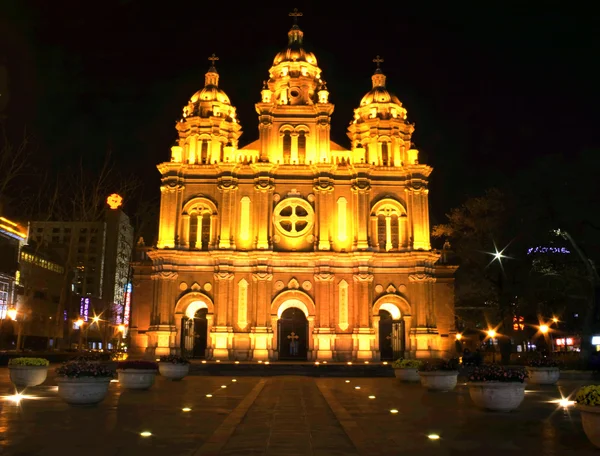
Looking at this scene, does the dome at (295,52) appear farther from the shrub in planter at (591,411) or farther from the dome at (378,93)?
the shrub in planter at (591,411)

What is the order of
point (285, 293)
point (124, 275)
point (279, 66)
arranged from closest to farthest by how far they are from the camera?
point (285, 293), point (279, 66), point (124, 275)

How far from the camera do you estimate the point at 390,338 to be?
49875 millimetres

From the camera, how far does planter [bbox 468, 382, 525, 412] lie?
674 inches

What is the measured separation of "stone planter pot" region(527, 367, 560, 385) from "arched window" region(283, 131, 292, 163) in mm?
29382

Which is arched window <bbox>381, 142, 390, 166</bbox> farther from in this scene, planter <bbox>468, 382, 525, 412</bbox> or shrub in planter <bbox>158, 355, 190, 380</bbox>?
planter <bbox>468, 382, 525, 412</bbox>

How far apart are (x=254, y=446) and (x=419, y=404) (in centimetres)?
889

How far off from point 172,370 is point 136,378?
619 cm

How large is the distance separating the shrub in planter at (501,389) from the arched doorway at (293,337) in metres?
32.1

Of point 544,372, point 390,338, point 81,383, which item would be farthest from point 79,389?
point 390,338

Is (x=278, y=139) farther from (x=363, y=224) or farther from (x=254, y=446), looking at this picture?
(x=254, y=446)

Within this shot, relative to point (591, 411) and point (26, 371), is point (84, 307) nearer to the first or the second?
point (26, 371)

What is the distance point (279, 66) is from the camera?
55.3 meters

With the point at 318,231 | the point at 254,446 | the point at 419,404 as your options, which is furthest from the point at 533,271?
the point at 254,446

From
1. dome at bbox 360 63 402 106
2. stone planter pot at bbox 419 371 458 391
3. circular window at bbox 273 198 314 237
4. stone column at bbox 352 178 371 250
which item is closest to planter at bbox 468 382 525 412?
stone planter pot at bbox 419 371 458 391
